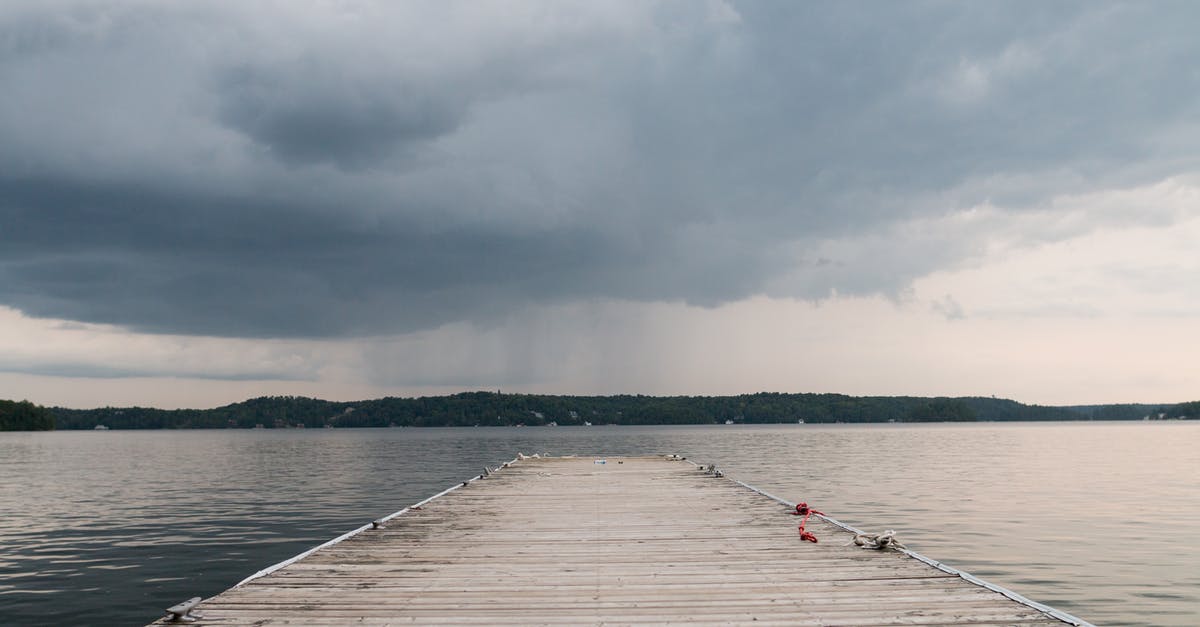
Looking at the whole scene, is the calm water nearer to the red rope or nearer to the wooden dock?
the red rope

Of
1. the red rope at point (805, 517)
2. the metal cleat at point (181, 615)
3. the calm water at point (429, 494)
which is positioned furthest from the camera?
the calm water at point (429, 494)

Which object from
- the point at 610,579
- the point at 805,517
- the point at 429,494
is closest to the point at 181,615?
the point at 610,579

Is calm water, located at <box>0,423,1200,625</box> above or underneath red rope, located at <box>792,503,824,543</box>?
underneath

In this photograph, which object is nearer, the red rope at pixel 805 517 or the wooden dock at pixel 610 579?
the wooden dock at pixel 610 579

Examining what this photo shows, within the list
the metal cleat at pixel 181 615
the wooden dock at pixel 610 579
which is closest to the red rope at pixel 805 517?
the wooden dock at pixel 610 579

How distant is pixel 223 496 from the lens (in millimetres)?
34000

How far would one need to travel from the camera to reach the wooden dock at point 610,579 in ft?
27.6

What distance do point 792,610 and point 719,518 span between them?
8.14m

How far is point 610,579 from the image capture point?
1029 cm

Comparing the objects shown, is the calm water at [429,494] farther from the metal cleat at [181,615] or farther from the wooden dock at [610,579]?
the metal cleat at [181,615]

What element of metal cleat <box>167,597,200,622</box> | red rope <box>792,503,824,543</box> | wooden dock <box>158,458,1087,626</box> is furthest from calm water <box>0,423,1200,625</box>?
metal cleat <box>167,597,200,622</box>

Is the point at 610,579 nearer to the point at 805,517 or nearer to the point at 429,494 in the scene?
the point at 805,517

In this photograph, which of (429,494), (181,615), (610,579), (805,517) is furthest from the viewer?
(429,494)

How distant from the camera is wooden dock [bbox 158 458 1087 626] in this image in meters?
8.42
